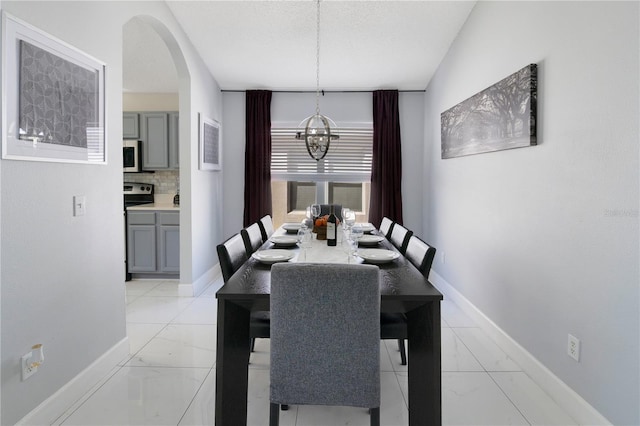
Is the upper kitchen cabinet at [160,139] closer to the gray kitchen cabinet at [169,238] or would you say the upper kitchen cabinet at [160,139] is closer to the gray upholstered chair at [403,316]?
the gray kitchen cabinet at [169,238]

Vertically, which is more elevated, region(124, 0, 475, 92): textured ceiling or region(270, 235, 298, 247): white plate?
region(124, 0, 475, 92): textured ceiling

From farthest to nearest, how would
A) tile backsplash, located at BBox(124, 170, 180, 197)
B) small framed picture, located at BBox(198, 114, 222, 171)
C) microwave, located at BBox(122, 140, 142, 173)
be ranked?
tile backsplash, located at BBox(124, 170, 180, 197), microwave, located at BBox(122, 140, 142, 173), small framed picture, located at BBox(198, 114, 222, 171)

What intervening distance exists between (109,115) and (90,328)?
1294mm

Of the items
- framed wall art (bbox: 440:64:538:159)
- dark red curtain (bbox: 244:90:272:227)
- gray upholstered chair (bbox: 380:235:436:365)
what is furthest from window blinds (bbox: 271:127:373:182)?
gray upholstered chair (bbox: 380:235:436:365)

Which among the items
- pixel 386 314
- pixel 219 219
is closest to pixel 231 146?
pixel 219 219

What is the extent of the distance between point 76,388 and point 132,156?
3540mm

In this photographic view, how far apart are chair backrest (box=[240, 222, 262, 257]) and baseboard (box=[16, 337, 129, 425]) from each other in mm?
1057

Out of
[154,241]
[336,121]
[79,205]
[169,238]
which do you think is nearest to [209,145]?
[169,238]

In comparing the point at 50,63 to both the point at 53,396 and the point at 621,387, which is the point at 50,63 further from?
the point at 621,387

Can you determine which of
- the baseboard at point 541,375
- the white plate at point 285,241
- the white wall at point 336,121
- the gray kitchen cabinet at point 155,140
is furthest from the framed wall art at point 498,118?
the gray kitchen cabinet at point 155,140

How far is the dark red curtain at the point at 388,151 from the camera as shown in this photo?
5.27m

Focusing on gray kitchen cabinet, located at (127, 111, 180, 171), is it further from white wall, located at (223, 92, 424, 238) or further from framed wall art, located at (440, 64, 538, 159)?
framed wall art, located at (440, 64, 538, 159)

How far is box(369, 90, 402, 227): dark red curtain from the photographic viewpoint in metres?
5.27

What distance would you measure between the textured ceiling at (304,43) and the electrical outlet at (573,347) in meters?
2.84
